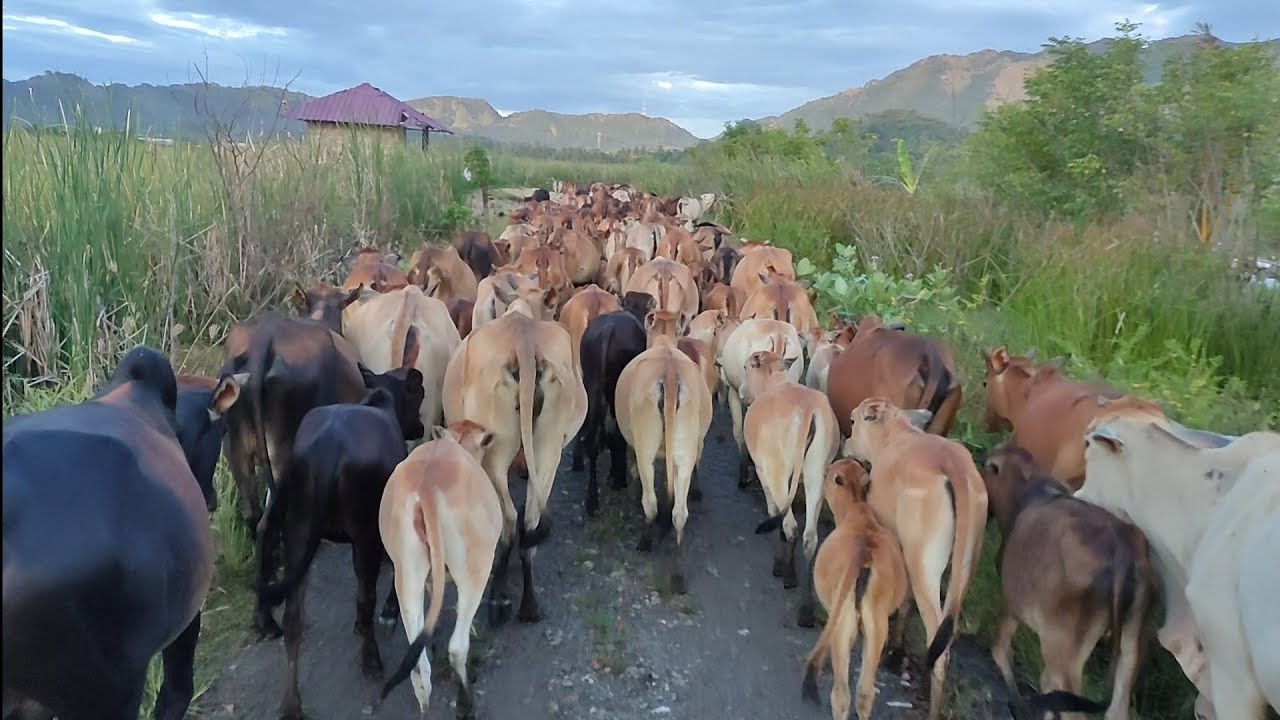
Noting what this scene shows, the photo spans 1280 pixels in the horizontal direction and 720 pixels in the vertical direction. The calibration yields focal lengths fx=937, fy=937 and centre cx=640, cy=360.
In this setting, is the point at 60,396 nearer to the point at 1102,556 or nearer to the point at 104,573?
the point at 104,573

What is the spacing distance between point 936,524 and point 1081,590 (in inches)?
21.9

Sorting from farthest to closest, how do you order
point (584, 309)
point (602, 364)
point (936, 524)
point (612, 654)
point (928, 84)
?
point (928, 84)
point (584, 309)
point (602, 364)
point (612, 654)
point (936, 524)

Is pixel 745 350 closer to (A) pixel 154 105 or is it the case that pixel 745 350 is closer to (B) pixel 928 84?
(A) pixel 154 105

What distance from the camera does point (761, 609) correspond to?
4.62 m

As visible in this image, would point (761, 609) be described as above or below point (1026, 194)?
below

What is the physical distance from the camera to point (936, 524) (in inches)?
140

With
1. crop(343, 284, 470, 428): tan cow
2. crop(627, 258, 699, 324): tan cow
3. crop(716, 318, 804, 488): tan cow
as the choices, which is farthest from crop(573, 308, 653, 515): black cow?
crop(627, 258, 699, 324): tan cow

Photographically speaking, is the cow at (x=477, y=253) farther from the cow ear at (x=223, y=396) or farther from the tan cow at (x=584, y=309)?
the cow ear at (x=223, y=396)

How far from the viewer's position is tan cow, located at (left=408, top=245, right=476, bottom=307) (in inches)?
279

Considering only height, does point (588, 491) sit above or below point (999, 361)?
below

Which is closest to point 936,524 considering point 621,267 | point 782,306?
point 782,306

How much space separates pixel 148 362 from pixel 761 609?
3.00 metres

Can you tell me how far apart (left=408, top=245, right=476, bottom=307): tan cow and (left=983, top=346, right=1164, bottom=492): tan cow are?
395 cm

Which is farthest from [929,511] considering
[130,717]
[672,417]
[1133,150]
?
[1133,150]
